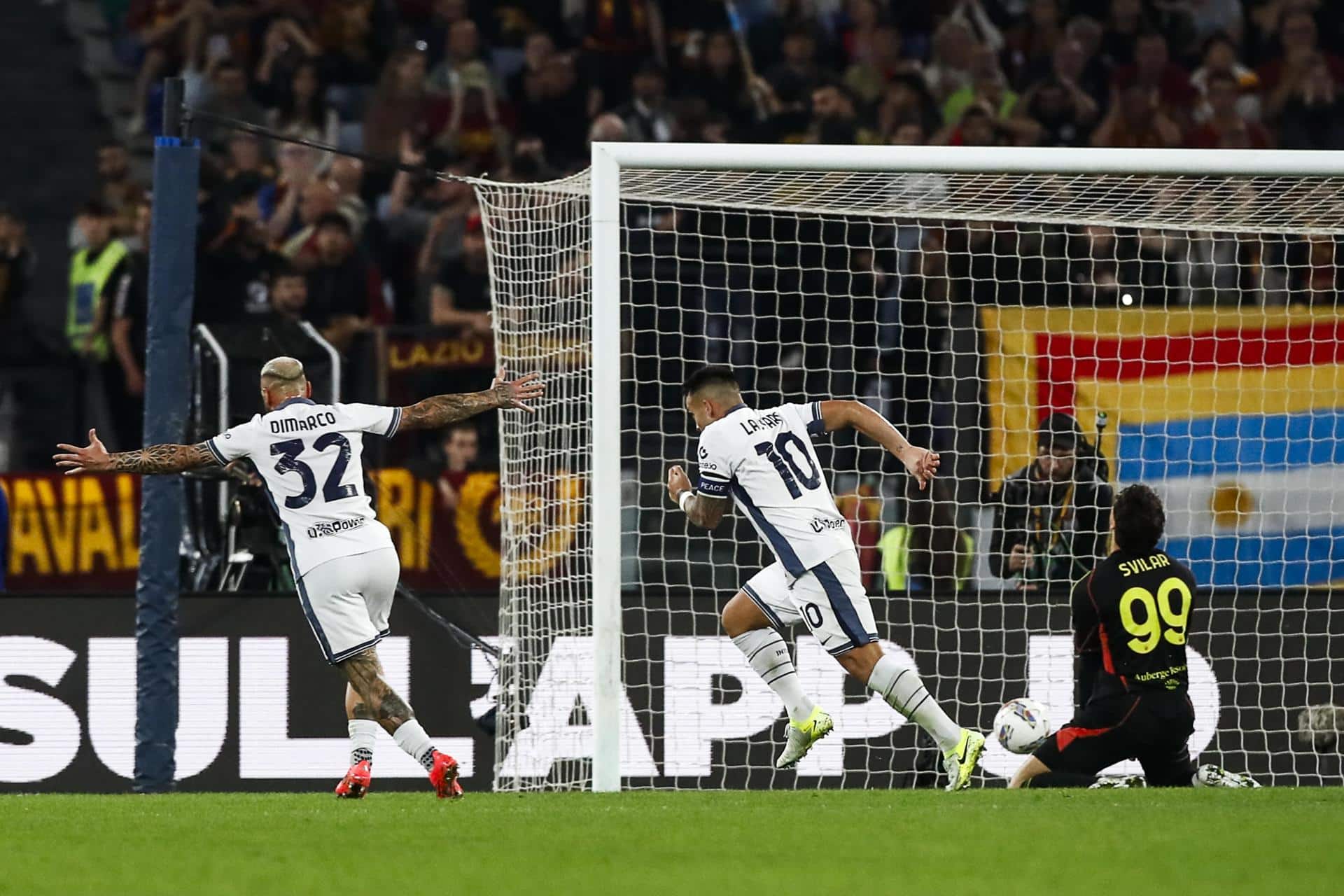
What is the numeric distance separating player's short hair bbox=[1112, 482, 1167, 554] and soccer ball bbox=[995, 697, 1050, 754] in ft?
3.72

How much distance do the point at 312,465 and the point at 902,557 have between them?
13.7 feet

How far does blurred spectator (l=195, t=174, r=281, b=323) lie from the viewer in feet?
46.8

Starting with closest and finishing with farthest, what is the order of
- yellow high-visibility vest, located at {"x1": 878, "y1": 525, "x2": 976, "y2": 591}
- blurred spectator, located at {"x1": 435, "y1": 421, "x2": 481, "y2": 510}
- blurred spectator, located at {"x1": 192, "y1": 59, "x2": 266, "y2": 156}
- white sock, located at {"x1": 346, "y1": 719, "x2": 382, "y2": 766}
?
white sock, located at {"x1": 346, "y1": 719, "x2": 382, "y2": 766} → yellow high-visibility vest, located at {"x1": 878, "y1": 525, "x2": 976, "y2": 591} → blurred spectator, located at {"x1": 435, "y1": 421, "x2": 481, "y2": 510} → blurred spectator, located at {"x1": 192, "y1": 59, "x2": 266, "y2": 156}

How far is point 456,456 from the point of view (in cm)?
1257

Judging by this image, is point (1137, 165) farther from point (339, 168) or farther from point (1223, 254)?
point (339, 168)

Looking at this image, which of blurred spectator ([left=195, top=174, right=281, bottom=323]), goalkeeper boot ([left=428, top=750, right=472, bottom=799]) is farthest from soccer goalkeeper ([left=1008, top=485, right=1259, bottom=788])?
blurred spectator ([left=195, top=174, right=281, bottom=323])

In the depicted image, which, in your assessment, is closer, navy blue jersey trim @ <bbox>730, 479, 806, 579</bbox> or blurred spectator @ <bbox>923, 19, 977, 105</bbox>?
navy blue jersey trim @ <bbox>730, 479, 806, 579</bbox>

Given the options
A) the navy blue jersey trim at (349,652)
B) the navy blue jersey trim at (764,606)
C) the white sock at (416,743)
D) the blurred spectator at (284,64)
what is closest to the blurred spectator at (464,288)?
the blurred spectator at (284,64)

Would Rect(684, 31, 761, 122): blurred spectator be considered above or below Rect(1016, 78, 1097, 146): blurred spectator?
above

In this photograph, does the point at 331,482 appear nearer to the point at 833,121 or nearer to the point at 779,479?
the point at 779,479

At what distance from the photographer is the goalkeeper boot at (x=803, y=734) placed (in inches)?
365

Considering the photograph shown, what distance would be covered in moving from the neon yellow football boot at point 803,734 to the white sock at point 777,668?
0.05 metres

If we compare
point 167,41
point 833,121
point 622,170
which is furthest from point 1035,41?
point 622,170

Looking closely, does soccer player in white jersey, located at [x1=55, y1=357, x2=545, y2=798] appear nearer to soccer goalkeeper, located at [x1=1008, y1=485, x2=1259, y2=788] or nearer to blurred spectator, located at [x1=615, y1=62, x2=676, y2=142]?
soccer goalkeeper, located at [x1=1008, y1=485, x2=1259, y2=788]
